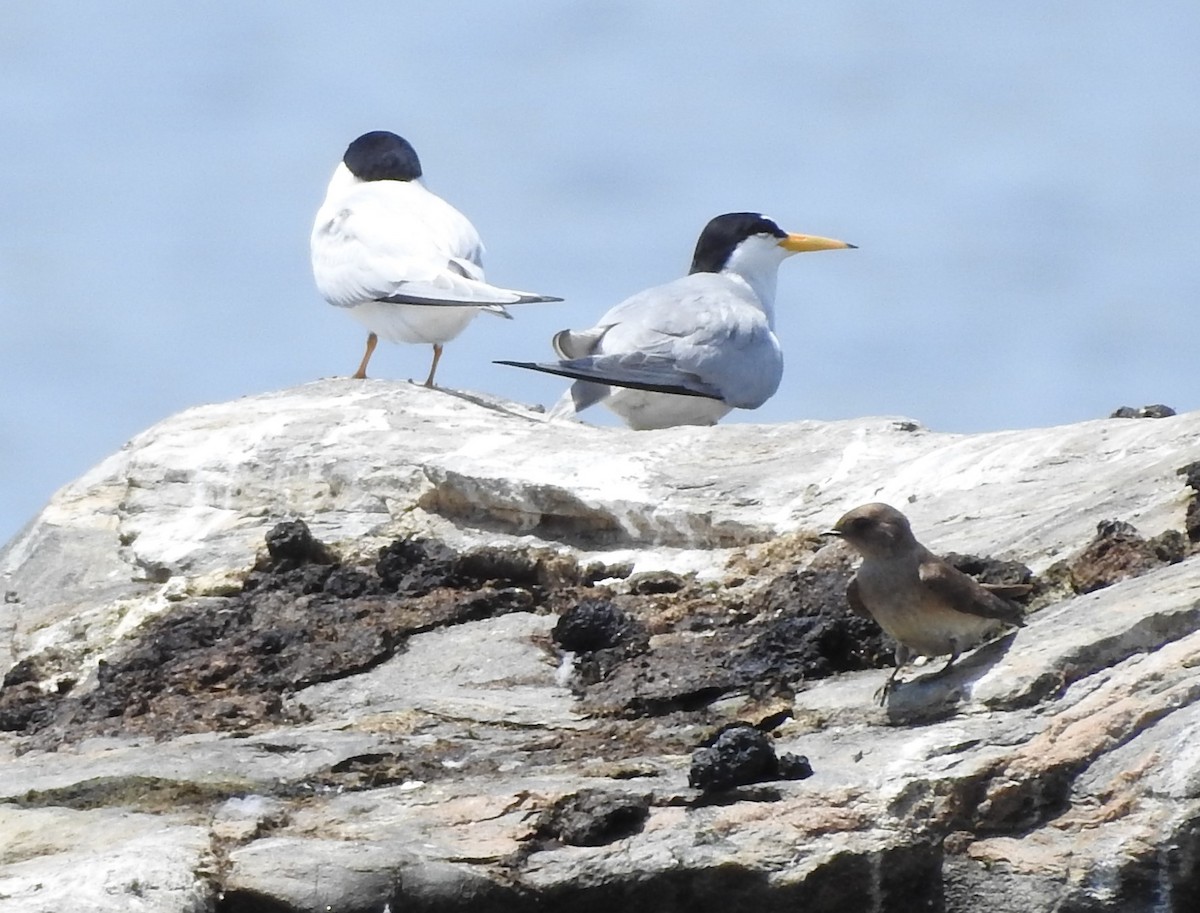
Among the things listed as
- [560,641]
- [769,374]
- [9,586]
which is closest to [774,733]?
[560,641]

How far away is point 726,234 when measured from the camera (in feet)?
37.6

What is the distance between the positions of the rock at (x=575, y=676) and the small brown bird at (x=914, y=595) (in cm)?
8

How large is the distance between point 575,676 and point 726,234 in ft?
22.1

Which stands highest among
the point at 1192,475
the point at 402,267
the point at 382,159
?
the point at 382,159

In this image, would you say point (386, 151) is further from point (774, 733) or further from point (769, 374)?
point (774, 733)

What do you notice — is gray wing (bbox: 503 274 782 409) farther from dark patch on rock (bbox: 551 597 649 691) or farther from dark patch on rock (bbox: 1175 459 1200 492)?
dark patch on rock (bbox: 1175 459 1200 492)

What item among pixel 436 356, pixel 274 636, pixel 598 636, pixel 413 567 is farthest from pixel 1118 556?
pixel 436 356

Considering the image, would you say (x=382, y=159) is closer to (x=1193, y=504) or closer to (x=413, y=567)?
(x=413, y=567)

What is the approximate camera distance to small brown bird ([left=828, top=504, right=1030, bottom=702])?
4426 mm

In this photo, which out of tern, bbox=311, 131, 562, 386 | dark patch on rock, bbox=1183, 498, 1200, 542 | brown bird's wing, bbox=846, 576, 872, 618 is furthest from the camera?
tern, bbox=311, 131, 562, 386

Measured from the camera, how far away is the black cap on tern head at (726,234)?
37.4 feet

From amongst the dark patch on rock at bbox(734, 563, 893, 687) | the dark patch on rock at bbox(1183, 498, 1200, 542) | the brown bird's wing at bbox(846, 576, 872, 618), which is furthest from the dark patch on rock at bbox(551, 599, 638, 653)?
the dark patch on rock at bbox(1183, 498, 1200, 542)

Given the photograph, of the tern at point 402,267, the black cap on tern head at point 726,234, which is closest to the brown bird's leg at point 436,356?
the tern at point 402,267

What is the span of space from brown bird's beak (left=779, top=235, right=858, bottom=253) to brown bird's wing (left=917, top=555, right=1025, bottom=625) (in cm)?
716
